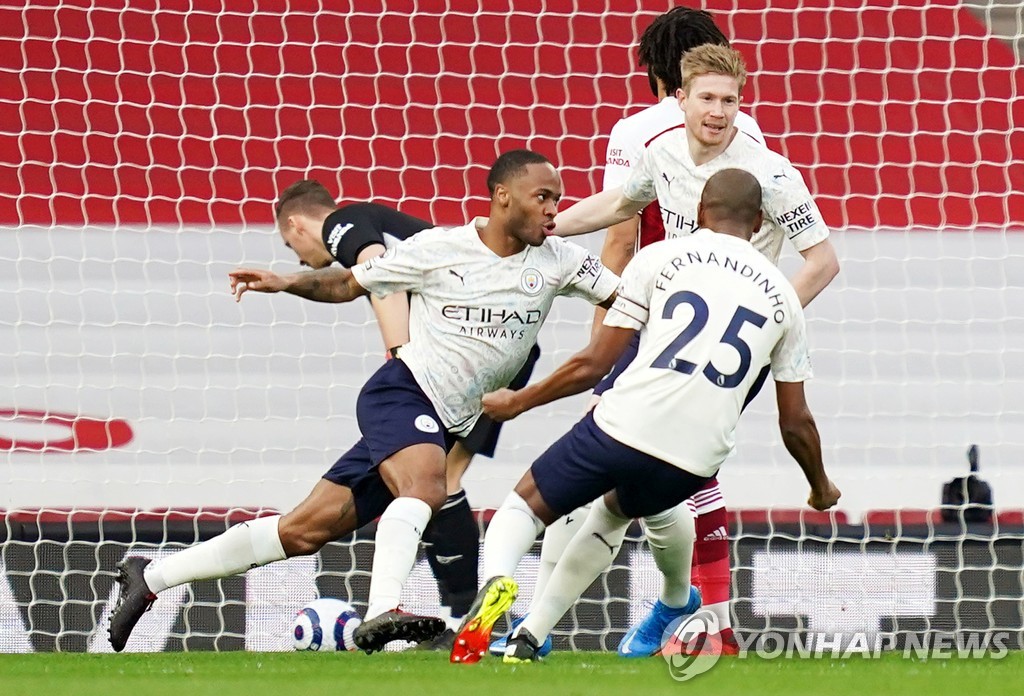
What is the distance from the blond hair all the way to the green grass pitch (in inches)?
74.3

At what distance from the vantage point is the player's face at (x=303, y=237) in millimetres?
6316

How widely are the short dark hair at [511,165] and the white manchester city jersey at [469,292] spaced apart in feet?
0.60

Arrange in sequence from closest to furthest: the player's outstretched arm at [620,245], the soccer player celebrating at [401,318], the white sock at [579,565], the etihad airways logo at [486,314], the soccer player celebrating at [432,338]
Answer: the white sock at [579,565]
the soccer player celebrating at [432,338]
the etihad airways logo at [486,314]
the soccer player celebrating at [401,318]
the player's outstretched arm at [620,245]

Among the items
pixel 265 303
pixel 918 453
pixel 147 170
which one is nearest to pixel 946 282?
pixel 918 453

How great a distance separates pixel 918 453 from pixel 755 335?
3583 millimetres

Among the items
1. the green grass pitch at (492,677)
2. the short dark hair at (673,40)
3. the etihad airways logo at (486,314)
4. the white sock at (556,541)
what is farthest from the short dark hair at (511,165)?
the green grass pitch at (492,677)

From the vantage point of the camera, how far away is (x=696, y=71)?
5.18 metres

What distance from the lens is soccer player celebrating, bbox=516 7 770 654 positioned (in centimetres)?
552

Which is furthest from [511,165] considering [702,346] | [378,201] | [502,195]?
[378,201]

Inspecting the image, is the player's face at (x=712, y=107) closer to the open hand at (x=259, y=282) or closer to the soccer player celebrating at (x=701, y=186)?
the soccer player celebrating at (x=701, y=186)

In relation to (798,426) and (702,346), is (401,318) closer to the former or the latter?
(702,346)

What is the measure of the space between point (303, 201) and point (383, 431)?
150 centimetres

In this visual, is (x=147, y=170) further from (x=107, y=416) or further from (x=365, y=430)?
(x=365, y=430)

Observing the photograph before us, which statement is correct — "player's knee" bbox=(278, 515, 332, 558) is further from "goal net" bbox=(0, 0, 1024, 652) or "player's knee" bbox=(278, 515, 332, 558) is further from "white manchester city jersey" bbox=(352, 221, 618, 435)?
"goal net" bbox=(0, 0, 1024, 652)
